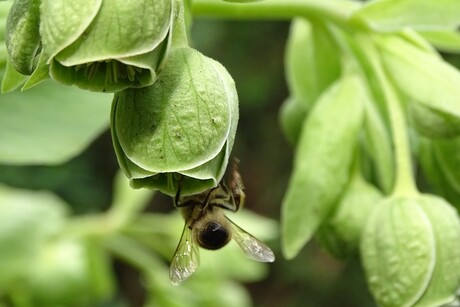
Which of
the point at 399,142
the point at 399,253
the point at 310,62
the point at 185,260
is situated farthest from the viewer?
the point at 310,62

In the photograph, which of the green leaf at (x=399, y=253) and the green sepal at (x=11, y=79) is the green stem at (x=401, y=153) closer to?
the green leaf at (x=399, y=253)

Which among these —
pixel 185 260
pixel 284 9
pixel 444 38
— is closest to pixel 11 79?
pixel 185 260

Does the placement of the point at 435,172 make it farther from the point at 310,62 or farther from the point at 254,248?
the point at 254,248

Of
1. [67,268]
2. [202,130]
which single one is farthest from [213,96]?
[67,268]

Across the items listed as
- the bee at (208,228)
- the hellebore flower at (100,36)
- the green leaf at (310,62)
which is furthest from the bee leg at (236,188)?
the green leaf at (310,62)

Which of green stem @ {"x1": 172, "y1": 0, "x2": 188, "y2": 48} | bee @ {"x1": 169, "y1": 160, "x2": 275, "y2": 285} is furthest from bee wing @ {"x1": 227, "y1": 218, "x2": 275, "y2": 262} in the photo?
green stem @ {"x1": 172, "y1": 0, "x2": 188, "y2": 48}

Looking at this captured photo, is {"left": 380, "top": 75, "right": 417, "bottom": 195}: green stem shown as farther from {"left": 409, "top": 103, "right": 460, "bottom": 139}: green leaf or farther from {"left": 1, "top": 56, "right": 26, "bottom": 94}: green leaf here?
{"left": 1, "top": 56, "right": 26, "bottom": 94}: green leaf
